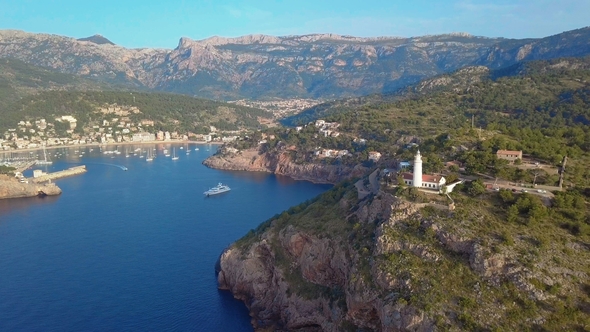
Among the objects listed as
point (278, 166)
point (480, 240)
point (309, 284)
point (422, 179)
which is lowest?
point (309, 284)

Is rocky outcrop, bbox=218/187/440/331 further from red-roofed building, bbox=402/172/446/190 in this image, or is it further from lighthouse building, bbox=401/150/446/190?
lighthouse building, bbox=401/150/446/190

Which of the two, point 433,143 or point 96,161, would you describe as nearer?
point 433,143

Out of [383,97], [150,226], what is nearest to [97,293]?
[150,226]

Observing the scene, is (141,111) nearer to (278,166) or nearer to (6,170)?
(6,170)

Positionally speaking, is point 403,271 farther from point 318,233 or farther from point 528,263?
point 318,233

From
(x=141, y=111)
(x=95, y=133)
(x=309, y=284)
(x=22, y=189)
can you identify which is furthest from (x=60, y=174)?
(x=141, y=111)

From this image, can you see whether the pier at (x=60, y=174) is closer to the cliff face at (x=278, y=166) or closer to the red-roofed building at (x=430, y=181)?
the cliff face at (x=278, y=166)

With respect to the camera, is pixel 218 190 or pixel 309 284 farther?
pixel 218 190

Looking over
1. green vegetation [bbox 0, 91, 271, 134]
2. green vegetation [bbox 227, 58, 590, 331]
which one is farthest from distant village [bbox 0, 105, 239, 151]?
green vegetation [bbox 227, 58, 590, 331]
